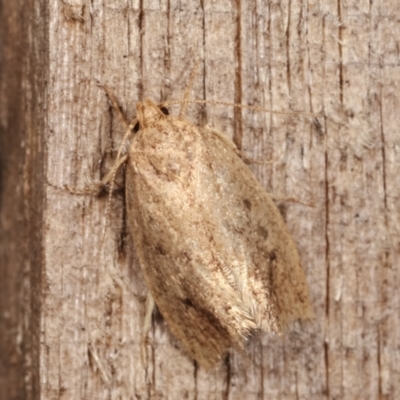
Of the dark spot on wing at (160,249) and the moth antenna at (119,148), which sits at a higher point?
the moth antenna at (119,148)

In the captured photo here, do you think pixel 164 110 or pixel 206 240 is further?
pixel 164 110

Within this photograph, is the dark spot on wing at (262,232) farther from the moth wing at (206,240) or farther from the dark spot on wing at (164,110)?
the dark spot on wing at (164,110)

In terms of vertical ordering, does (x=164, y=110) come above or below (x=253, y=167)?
above

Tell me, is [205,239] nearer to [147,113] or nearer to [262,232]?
[262,232]

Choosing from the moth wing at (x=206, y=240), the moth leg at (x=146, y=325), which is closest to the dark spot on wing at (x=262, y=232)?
the moth wing at (x=206, y=240)

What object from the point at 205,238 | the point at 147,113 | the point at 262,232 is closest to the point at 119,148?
the point at 147,113

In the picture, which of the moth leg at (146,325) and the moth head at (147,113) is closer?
the moth head at (147,113)

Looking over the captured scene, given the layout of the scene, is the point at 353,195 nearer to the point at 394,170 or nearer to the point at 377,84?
the point at 394,170

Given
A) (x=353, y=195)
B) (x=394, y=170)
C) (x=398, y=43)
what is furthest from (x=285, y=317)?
(x=398, y=43)
